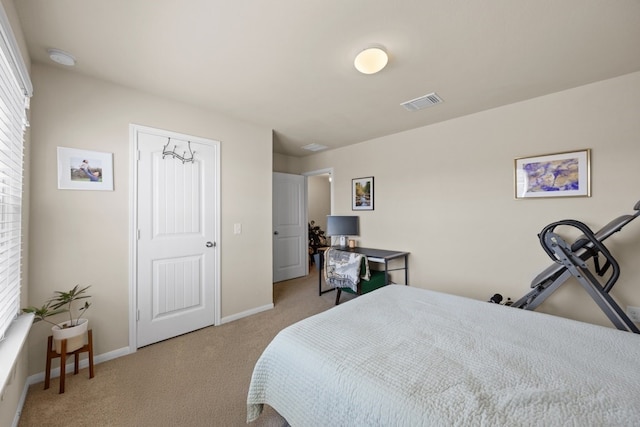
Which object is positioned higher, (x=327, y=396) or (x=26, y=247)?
(x=26, y=247)

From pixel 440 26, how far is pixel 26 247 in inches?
128

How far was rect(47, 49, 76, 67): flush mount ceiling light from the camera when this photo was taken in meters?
1.84

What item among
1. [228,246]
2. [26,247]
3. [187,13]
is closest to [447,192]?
[228,246]

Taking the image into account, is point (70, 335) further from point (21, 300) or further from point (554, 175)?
point (554, 175)

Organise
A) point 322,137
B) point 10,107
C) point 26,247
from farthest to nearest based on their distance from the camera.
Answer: point 322,137 → point 26,247 → point 10,107

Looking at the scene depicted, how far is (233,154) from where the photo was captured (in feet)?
10.2

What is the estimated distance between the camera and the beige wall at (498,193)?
2.22 metres

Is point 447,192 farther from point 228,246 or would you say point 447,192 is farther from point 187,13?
point 187,13

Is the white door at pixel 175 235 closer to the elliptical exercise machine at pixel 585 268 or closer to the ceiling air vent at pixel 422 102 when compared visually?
the ceiling air vent at pixel 422 102

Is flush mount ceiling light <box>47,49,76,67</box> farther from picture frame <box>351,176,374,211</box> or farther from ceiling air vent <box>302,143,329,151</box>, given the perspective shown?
picture frame <box>351,176,374,211</box>

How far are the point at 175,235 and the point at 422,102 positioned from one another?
295cm

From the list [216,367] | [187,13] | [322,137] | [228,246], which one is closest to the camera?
[187,13]

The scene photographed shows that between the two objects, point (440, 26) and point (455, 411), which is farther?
point (440, 26)

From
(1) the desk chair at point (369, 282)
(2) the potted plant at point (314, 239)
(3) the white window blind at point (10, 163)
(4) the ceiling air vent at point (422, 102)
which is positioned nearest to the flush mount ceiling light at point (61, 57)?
(3) the white window blind at point (10, 163)
